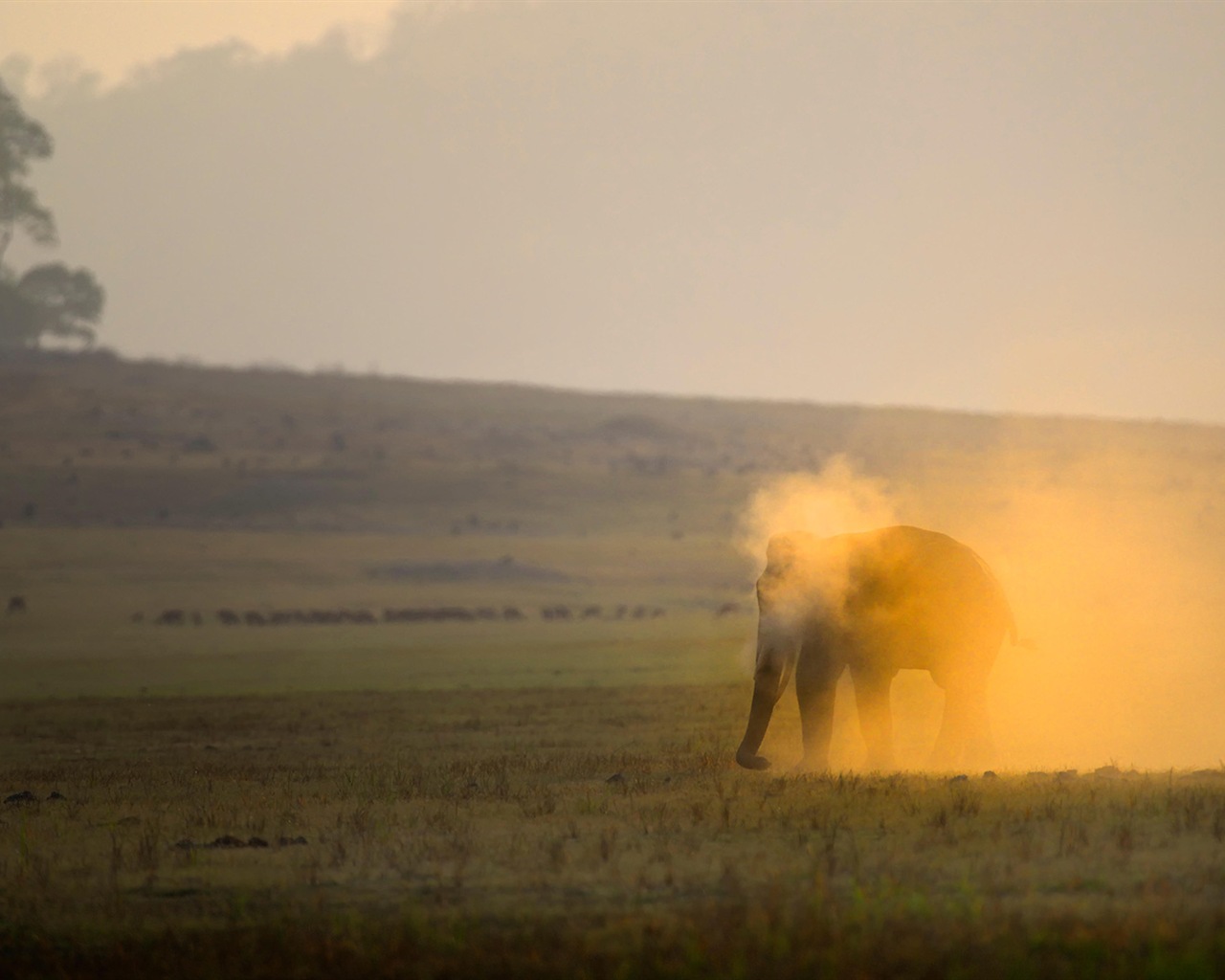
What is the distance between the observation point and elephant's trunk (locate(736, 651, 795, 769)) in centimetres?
1812

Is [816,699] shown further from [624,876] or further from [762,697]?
[624,876]

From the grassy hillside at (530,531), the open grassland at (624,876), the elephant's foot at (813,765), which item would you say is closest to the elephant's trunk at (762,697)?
the elephant's foot at (813,765)

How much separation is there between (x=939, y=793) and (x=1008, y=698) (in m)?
14.7

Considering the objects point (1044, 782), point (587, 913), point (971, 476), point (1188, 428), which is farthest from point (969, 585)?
point (1188, 428)

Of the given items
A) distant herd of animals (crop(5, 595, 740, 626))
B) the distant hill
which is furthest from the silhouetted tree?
distant herd of animals (crop(5, 595, 740, 626))

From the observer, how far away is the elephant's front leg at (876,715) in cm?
1873

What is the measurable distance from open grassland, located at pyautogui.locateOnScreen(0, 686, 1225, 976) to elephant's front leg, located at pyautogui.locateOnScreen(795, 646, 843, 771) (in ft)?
3.88

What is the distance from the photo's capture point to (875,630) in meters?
18.6

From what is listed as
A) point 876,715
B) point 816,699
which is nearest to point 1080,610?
point 876,715

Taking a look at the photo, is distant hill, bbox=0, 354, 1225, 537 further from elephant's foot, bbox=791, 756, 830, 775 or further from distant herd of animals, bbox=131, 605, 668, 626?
elephant's foot, bbox=791, 756, 830, 775

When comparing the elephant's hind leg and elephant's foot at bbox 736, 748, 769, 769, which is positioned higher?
the elephant's hind leg

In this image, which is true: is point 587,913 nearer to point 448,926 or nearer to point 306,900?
point 448,926

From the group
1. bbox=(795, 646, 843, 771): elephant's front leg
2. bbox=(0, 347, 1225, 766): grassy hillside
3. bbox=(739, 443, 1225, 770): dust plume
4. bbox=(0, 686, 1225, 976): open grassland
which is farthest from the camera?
bbox=(0, 347, 1225, 766): grassy hillside

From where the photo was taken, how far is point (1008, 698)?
1137 inches
